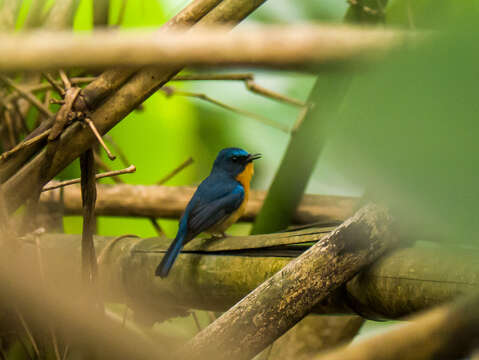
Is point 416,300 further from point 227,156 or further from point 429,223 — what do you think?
point 227,156

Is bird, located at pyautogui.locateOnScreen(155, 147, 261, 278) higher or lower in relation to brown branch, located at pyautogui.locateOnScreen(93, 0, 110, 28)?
lower

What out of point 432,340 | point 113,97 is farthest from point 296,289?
point 432,340

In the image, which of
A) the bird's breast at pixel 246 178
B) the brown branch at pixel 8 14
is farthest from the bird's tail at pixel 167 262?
the brown branch at pixel 8 14

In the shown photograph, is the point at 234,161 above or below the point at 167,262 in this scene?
below

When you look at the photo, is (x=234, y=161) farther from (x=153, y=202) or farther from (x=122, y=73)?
(x=122, y=73)

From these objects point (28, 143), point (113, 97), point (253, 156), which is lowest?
point (253, 156)

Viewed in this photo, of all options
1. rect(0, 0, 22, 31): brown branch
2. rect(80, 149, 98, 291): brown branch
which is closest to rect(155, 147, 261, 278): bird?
rect(80, 149, 98, 291): brown branch

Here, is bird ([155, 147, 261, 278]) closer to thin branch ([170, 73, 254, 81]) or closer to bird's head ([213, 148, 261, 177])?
bird's head ([213, 148, 261, 177])

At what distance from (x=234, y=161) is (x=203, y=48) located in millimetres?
2147

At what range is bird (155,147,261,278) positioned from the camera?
1932mm

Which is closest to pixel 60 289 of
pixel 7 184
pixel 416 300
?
pixel 416 300

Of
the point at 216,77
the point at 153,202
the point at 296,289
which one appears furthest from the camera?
the point at 153,202

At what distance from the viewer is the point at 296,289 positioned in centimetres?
103

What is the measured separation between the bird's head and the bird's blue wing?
0.52 ft
